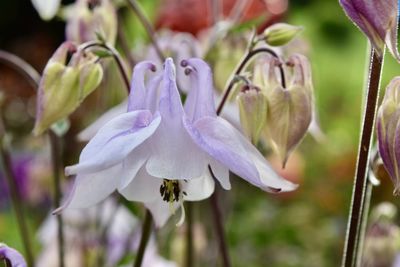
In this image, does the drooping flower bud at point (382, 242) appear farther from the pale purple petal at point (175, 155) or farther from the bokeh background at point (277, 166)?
the pale purple petal at point (175, 155)

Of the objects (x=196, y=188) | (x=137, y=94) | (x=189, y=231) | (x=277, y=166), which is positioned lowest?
(x=277, y=166)

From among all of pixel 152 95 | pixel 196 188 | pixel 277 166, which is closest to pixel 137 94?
pixel 152 95

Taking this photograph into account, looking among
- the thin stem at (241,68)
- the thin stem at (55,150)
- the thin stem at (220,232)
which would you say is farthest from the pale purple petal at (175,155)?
the thin stem at (55,150)

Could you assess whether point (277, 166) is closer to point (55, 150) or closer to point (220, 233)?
point (55, 150)

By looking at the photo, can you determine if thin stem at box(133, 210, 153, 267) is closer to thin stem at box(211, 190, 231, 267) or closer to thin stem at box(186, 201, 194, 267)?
thin stem at box(211, 190, 231, 267)

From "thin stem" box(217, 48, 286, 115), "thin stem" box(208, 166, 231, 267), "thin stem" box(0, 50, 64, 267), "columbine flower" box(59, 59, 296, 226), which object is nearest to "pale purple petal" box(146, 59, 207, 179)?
"columbine flower" box(59, 59, 296, 226)

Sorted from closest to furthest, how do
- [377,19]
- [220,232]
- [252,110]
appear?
[377,19] < [252,110] < [220,232]
